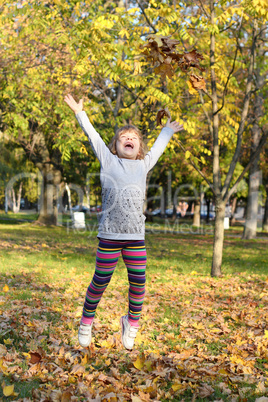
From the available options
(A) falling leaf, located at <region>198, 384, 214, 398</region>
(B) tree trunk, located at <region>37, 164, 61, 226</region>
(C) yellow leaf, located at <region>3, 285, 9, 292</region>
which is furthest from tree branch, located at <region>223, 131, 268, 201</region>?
(B) tree trunk, located at <region>37, 164, 61, 226</region>

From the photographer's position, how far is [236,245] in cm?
1580

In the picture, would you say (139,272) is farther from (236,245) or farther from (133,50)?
(236,245)

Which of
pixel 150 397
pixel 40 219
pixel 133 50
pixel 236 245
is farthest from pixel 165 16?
pixel 40 219

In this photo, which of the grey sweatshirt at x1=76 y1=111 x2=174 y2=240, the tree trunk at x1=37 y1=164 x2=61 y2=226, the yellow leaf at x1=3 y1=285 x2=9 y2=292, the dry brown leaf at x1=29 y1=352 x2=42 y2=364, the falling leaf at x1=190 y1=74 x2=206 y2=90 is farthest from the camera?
the tree trunk at x1=37 y1=164 x2=61 y2=226

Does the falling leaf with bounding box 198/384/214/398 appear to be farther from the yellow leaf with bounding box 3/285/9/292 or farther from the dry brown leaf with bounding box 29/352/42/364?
the yellow leaf with bounding box 3/285/9/292

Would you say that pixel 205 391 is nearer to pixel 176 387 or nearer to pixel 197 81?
pixel 176 387

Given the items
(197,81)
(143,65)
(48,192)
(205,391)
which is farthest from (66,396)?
(48,192)

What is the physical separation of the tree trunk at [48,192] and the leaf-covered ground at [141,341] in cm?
1471

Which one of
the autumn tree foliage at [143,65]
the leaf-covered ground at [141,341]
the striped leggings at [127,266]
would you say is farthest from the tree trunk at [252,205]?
the striped leggings at [127,266]

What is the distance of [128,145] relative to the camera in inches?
142

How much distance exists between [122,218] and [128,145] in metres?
0.69

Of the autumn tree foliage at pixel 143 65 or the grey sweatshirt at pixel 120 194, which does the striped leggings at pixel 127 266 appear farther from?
the autumn tree foliage at pixel 143 65

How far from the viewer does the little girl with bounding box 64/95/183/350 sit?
3.40m

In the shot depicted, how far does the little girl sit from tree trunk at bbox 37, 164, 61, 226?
19.7 m
